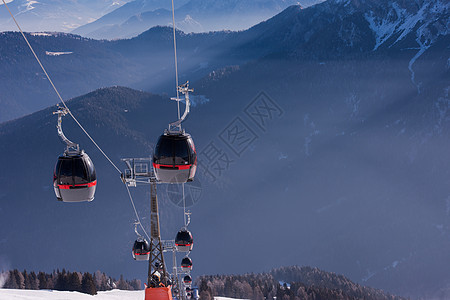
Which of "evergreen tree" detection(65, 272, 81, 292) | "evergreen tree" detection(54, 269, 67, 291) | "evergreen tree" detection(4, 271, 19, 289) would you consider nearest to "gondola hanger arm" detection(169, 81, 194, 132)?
"evergreen tree" detection(65, 272, 81, 292)

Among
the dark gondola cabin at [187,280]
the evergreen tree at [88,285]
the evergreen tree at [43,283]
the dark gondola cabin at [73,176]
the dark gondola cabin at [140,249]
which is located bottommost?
the dark gondola cabin at [73,176]

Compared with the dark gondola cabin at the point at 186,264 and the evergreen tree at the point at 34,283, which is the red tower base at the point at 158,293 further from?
the evergreen tree at the point at 34,283

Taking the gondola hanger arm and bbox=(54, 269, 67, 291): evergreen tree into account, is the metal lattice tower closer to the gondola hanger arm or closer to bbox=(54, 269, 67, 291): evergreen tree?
the gondola hanger arm

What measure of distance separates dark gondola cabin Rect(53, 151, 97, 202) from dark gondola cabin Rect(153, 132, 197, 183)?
2.11 meters

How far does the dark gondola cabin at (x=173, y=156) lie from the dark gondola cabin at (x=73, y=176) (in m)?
2.11

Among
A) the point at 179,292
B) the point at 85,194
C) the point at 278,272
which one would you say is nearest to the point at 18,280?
the point at 179,292

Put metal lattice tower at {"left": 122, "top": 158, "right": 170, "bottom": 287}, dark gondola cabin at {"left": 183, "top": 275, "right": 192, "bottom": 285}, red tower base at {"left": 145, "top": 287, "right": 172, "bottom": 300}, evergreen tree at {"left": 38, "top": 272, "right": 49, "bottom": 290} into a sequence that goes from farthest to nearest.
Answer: evergreen tree at {"left": 38, "top": 272, "right": 49, "bottom": 290}, dark gondola cabin at {"left": 183, "top": 275, "right": 192, "bottom": 285}, red tower base at {"left": 145, "top": 287, "right": 172, "bottom": 300}, metal lattice tower at {"left": 122, "top": 158, "right": 170, "bottom": 287}

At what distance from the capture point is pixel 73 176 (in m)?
14.5

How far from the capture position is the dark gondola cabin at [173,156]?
15.1 m

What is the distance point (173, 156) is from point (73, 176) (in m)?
3.05

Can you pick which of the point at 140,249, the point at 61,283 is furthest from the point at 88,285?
the point at 140,249

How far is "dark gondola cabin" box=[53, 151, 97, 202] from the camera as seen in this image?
1445cm

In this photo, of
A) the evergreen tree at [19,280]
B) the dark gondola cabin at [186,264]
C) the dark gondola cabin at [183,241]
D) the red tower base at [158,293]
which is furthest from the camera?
the evergreen tree at [19,280]

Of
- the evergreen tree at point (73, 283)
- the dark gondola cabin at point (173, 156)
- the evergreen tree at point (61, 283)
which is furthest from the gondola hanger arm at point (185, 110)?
the evergreen tree at point (61, 283)
